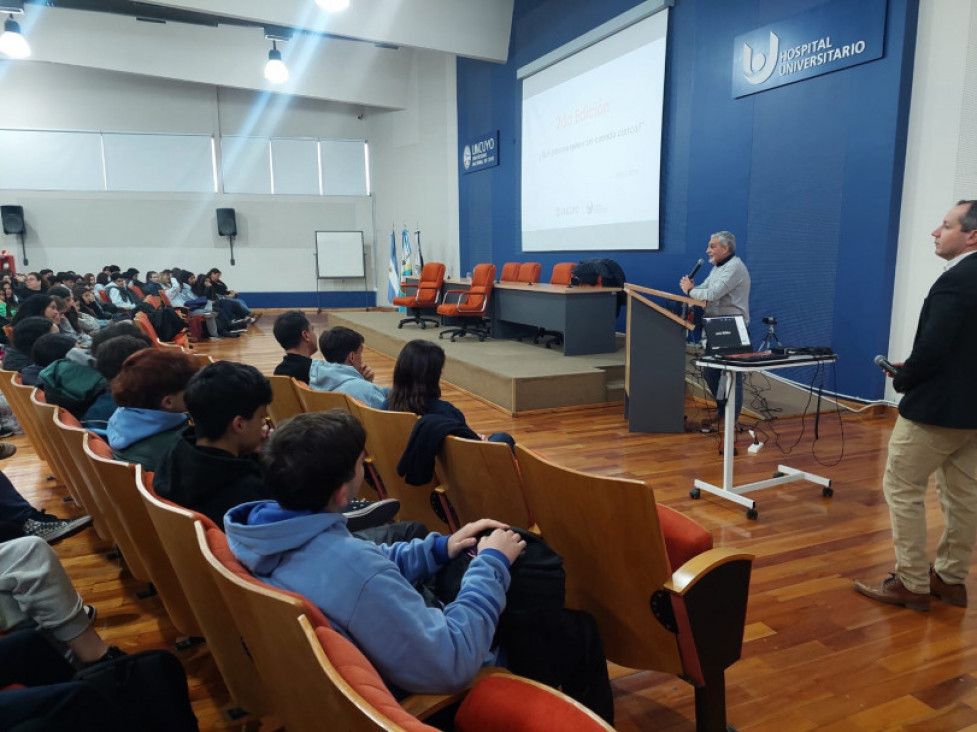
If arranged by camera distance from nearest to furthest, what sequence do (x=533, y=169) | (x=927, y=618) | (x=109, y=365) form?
(x=927, y=618) → (x=109, y=365) → (x=533, y=169)

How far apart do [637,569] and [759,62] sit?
586cm

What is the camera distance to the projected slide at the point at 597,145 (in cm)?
730

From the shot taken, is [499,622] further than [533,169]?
No

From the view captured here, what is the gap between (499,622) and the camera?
1.33m

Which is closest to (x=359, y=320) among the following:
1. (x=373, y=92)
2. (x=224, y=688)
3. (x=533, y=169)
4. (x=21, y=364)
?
(x=533, y=169)

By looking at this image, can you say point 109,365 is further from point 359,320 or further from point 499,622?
point 359,320

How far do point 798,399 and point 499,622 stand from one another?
4636mm

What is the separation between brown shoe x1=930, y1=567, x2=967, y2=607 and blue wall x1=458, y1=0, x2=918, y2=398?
10.1 feet

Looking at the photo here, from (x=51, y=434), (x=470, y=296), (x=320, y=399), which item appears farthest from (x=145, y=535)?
(x=470, y=296)

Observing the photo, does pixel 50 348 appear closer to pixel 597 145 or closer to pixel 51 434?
pixel 51 434

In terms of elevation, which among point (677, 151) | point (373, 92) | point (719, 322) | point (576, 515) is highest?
point (373, 92)

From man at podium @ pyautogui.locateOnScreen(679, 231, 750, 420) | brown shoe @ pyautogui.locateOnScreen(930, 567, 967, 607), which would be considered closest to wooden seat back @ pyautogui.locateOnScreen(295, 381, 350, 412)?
A: brown shoe @ pyautogui.locateOnScreen(930, 567, 967, 607)

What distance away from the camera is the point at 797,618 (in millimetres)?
2262

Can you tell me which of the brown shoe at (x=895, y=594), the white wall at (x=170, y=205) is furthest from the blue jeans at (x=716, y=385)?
the white wall at (x=170, y=205)
